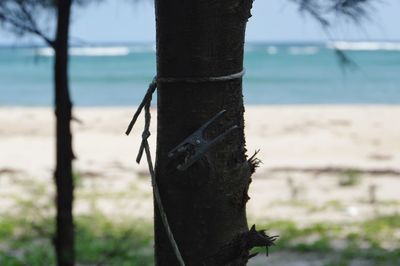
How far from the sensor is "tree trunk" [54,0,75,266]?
297 centimetres

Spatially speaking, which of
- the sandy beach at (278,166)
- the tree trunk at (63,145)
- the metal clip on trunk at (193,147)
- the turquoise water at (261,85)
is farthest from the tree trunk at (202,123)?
the turquoise water at (261,85)

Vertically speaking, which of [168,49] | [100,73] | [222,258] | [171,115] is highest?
[168,49]

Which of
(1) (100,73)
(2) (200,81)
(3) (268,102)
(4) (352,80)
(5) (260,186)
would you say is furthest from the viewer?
(1) (100,73)

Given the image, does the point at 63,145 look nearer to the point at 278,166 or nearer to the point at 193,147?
the point at 193,147

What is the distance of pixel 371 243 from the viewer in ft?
17.6

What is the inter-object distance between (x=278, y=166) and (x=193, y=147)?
327 inches

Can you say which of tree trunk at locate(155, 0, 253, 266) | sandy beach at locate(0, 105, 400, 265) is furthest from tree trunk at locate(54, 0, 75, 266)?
sandy beach at locate(0, 105, 400, 265)

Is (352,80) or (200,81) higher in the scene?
(200,81)

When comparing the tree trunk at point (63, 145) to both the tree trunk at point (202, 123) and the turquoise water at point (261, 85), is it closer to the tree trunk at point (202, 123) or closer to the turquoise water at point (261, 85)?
the tree trunk at point (202, 123)

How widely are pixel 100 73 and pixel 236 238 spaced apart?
42.8 meters

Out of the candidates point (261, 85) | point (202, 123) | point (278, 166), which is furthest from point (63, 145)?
point (261, 85)

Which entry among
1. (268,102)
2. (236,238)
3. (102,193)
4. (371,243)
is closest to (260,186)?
(102,193)

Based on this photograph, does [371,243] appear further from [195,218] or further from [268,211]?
[195,218]

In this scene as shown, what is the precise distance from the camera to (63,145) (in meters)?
3.03
